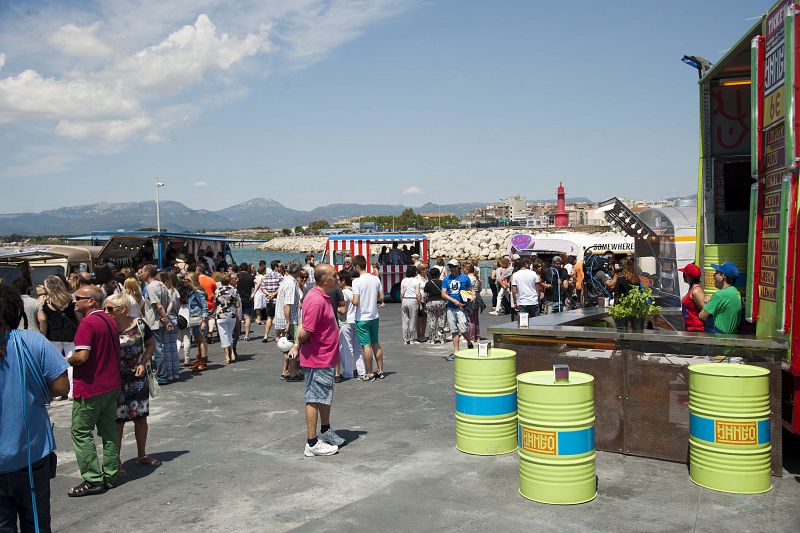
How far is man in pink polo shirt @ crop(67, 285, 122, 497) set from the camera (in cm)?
552

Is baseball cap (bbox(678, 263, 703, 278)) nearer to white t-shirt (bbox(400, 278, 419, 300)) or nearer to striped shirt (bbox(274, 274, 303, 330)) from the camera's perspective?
striped shirt (bbox(274, 274, 303, 330))

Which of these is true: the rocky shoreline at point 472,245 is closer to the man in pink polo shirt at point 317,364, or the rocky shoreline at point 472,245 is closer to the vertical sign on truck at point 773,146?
the man in pink polo shirt at point 317,364

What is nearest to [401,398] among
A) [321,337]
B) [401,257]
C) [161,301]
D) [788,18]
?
[321,337]

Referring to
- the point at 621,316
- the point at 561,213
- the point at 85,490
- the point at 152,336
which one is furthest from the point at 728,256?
the point at 561,213

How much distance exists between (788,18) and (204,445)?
671 centimetres

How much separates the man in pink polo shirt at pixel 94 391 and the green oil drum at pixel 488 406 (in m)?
3.22

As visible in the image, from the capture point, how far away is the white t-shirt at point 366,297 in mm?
10016

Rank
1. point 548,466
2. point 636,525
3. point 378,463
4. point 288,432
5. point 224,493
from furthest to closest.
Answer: point 288,432 → point 378,463 → point 224,493 → point 548,466 → point 636,525

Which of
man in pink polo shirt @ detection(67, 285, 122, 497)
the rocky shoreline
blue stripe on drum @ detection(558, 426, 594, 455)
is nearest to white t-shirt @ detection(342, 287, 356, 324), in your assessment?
man in pink polo shirt @ detection(67, 285, 122, 497)

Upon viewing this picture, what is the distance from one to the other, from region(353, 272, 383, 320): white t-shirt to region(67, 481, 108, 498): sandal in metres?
4.88

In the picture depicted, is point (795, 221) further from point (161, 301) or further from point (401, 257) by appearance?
point (401, 257)

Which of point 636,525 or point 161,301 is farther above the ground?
point 161,301

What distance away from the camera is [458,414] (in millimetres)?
6590

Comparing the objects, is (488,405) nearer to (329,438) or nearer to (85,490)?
(329,438)
